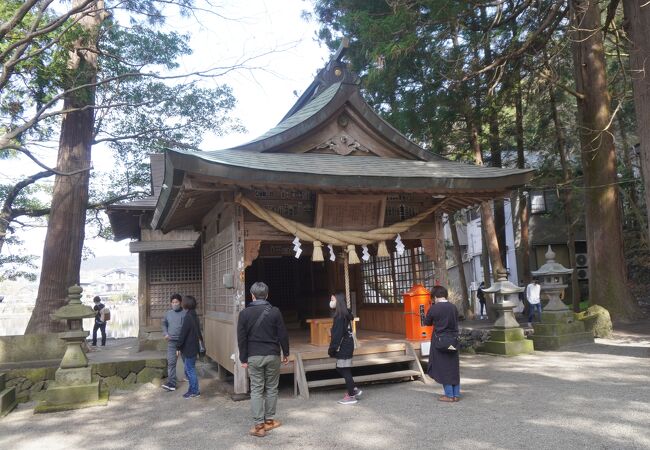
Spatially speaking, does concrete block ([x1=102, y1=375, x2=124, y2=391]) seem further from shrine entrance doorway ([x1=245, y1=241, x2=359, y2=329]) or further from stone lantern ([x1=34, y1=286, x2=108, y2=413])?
shrine entrance doorway ([x1=245, y1=241, x2=359, y2=329])

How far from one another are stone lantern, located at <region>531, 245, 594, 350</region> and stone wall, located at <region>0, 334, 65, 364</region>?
36.3 ft

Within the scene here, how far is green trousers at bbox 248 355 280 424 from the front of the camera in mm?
5715

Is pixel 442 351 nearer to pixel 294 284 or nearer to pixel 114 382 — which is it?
pixel 114 382

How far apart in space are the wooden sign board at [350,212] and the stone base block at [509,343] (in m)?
4.47

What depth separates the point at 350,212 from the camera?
8.64 m

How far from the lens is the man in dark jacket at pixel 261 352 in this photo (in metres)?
5.73

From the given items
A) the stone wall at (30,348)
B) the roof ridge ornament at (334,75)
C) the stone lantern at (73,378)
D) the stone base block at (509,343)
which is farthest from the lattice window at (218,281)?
the stone base block at (509,343)

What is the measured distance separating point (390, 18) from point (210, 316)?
8.95m

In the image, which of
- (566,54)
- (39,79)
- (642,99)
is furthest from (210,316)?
(566,54)

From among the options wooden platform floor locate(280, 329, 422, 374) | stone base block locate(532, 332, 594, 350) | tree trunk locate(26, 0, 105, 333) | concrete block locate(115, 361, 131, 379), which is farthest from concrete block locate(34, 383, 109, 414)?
stone base block locate(532, 332, 594, 350)

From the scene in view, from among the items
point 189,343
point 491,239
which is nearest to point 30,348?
point 189,343

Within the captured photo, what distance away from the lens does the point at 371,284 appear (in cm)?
1208

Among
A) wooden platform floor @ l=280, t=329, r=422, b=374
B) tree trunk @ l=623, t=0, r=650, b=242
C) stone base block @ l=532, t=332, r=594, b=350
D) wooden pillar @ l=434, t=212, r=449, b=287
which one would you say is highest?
tree trunk @ l=623, t=0, r=650, b=242

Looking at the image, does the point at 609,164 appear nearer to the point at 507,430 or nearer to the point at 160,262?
the point at 507,430
